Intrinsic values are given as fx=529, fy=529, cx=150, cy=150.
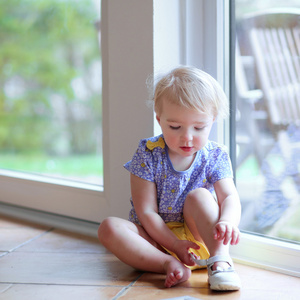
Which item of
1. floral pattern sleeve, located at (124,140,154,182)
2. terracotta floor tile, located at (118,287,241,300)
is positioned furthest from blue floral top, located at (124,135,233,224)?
terracotta floor tile, located at (118,287,241,300)

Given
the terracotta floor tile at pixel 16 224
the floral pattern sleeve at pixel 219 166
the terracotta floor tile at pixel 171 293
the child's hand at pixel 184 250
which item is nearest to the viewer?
the terracotta floor tile at pixel 171 293

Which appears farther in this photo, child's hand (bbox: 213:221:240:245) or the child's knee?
the child's knee

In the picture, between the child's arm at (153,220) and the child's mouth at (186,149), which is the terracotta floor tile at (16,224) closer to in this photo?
the child's arm at (153,220)

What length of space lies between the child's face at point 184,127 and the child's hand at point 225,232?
22 cm

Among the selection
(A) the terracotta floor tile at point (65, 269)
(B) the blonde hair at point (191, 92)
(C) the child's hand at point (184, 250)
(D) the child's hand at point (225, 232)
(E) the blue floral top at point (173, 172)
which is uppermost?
(B) the blonde hair at point (191, 92)

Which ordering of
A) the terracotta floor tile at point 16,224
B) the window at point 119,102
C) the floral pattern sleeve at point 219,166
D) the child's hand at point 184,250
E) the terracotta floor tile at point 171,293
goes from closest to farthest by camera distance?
the terracotta floor tile at point 171,293
the child's hand at point 184,250
the floral pattern sleeve at point 219,166
the window at point 119,102
the terracotta floor tile at point 16,224

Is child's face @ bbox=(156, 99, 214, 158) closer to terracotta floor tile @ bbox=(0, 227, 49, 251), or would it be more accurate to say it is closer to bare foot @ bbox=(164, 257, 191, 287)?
bare foot @ bbox=(164, 257, 191, 287)

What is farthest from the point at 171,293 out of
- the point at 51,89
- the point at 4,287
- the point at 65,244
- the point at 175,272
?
the point at 51,89

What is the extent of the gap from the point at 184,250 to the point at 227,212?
14cm

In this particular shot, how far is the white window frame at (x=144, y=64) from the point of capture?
144 cm

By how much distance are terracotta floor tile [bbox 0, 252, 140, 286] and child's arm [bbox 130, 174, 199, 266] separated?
11 cm

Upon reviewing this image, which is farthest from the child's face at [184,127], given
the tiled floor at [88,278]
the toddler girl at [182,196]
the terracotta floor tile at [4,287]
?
the terracotta floor tile at [4,287]

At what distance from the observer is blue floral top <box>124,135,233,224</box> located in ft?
4.48

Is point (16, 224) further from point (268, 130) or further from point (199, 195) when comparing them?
point (268, 130)
